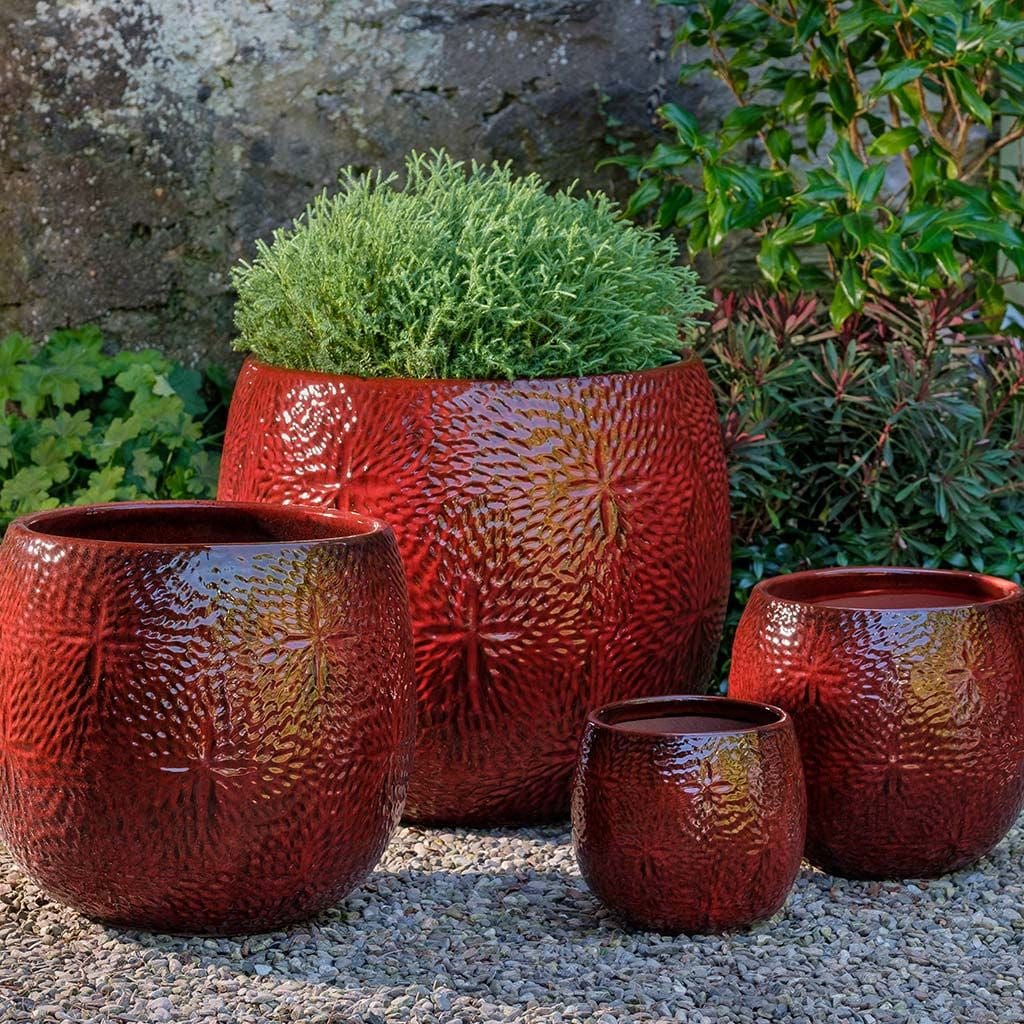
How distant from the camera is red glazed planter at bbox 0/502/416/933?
2.16 meters

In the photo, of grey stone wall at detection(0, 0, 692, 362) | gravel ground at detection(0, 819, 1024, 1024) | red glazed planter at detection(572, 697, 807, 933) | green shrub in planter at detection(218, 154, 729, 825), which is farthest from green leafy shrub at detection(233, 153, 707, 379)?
grey stone wall at detection(0, 0, 692, 362)

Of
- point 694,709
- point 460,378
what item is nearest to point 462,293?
point 460,378

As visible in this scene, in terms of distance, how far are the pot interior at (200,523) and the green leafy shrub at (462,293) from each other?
17.2 inches

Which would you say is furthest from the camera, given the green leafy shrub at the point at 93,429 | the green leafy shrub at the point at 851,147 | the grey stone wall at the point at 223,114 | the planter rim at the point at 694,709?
the grey stone wall at the point at 223,114

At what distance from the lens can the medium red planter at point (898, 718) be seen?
8.29 feet

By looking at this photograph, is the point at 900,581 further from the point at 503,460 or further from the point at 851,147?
the point at 851,147

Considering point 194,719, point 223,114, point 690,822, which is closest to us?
point 194,719

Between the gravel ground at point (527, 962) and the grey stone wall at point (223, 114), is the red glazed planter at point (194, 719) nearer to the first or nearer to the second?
the gravel ground at point (527, 962)

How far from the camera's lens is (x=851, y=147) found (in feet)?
12.4

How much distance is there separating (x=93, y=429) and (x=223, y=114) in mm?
919

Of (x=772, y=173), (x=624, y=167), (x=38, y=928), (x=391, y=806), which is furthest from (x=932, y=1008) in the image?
(x=624, y=167)

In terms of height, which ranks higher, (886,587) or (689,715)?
(886,587)

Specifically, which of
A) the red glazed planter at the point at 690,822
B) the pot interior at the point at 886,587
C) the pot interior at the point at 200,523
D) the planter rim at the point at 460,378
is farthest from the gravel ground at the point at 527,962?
the planter rim at the point at 460,378

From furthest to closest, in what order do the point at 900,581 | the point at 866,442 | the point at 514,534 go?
1. the point at 866,442
2. the point at 900,581
3. the point at 514,534
